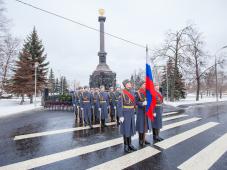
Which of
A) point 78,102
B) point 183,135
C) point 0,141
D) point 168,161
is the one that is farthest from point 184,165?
point 78,102

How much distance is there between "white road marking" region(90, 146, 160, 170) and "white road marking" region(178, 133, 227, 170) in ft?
3.15

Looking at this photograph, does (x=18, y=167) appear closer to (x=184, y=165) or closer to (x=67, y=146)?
(x=67, y=146)

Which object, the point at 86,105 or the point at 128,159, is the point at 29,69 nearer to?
the point at 86,105

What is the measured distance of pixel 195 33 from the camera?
1107 inches

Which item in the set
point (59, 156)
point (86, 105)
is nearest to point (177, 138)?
point (59, 156)

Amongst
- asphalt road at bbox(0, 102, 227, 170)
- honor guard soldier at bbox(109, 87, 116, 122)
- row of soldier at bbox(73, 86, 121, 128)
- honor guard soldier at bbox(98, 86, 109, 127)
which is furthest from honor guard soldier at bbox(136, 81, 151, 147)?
honor guard soldier at bbox(109, 87, 116, 122)

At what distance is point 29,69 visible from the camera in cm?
2677

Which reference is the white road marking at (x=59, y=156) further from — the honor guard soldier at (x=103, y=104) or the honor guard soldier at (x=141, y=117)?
the honor guard soldier at (x=103, y=104)

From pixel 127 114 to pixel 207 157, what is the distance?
2.38 meters

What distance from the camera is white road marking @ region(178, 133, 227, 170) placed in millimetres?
4020

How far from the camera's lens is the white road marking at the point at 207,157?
4.02 m

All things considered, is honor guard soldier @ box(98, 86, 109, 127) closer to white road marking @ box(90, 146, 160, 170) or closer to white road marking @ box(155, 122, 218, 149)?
white road marking @ box(155, 122, 218, 149)

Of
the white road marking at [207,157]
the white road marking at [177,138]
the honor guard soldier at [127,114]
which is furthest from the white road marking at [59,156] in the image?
the white road marking at [207,157]

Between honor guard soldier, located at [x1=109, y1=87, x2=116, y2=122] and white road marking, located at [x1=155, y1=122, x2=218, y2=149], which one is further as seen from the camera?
honor guard soldier, located at [x1=109, y1=87, x2=116, y2=122]
